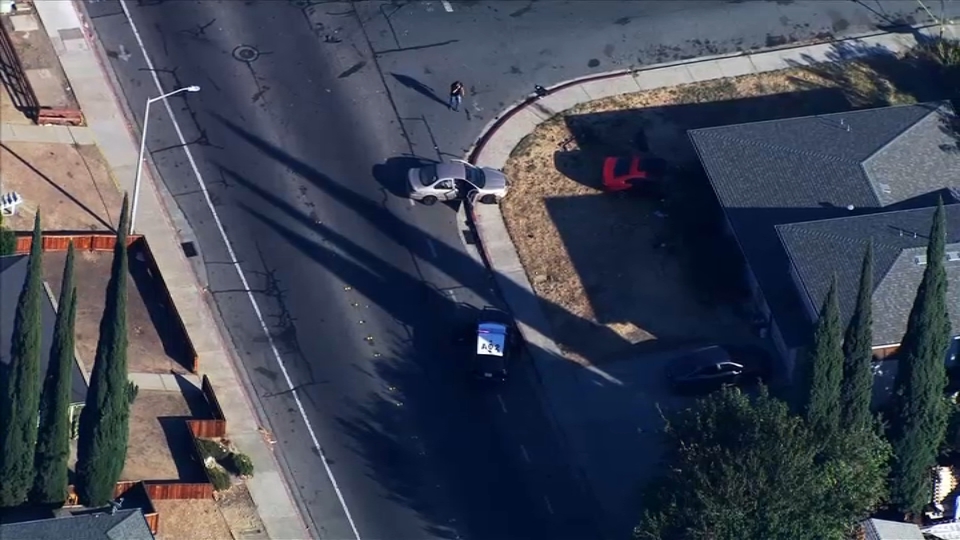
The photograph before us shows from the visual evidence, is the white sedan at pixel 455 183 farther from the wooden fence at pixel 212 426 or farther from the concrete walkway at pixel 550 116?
the wooden fence at pixel 212 426

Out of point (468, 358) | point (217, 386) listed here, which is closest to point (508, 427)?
point (468, 358)

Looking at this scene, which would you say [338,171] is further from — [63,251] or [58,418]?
[58,418]

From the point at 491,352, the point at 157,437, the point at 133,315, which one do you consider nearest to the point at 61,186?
the point at 133,315

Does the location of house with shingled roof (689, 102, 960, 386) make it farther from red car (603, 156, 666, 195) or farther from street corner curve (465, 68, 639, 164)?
street corner curve (465, 68, 639, 164)

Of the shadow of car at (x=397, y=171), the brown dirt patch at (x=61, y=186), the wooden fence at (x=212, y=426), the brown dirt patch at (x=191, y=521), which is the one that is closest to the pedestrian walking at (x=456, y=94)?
the shadow of car at (x=397, y=171)

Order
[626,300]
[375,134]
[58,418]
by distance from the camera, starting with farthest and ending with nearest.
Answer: [375,134], [626,300], [58,418]
